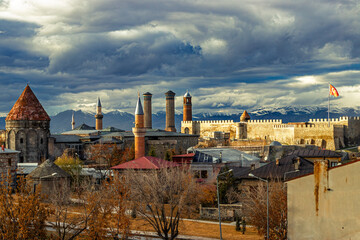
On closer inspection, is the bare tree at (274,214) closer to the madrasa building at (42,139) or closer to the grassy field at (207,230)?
the grassy field at (207,230)

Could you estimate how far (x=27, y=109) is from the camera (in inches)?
2601

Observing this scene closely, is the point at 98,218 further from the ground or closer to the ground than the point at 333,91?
closer to the ground

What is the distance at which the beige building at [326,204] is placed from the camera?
22.7 meters

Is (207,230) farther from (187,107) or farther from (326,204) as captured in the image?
(187,107)

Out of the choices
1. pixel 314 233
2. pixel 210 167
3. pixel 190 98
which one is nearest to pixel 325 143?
pixel 210 167

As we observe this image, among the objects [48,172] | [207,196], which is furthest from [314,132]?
[48,172]

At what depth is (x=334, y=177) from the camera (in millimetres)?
23047

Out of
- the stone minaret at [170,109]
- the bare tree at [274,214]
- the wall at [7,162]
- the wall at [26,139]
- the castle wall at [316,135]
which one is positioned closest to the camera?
the bare tree at [274,214]

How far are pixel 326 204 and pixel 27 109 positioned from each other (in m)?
49.8

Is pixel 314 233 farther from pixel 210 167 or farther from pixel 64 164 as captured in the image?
pixel 64 164

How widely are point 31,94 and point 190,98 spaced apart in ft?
175

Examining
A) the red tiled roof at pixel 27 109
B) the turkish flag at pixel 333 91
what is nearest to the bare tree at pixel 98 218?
the red tiled roof at pixel 27 109

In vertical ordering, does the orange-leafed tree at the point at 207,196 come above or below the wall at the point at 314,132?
below

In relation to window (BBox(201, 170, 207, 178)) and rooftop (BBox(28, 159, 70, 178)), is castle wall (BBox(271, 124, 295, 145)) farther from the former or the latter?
rooftop (BBox(28, 159, 70, 178))
